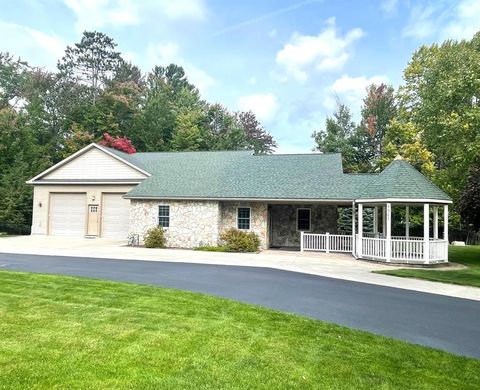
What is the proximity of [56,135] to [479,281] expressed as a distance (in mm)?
45061

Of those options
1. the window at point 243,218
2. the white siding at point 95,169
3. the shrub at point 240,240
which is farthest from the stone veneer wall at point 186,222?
the white siding at point 95,169

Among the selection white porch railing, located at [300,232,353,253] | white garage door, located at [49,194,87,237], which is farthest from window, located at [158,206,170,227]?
white porch railing, located at [300,232,353,253]

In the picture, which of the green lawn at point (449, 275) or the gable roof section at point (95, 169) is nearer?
the green lawn at point (449, 275)

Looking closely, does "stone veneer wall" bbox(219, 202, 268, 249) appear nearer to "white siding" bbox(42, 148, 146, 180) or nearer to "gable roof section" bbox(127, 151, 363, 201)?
"gable roof section" bbox(127, 151, 363, 201)

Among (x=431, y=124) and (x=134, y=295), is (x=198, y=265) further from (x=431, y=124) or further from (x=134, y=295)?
(x=431, y=124)

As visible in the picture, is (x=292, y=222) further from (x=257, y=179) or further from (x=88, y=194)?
(x=88, y=194)

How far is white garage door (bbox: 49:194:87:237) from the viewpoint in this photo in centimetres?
2612

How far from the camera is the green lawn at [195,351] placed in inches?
175

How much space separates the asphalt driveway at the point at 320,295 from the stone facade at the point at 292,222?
29.9 feet

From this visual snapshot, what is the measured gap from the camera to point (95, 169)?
85.1ft

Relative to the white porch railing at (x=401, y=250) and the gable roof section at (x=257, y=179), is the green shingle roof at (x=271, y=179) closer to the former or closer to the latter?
the gable roof section at (x=257, y=179)

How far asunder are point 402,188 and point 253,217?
7792 millimetres

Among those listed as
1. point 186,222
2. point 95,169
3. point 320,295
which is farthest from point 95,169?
point 320,295

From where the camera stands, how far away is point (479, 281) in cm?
1202
